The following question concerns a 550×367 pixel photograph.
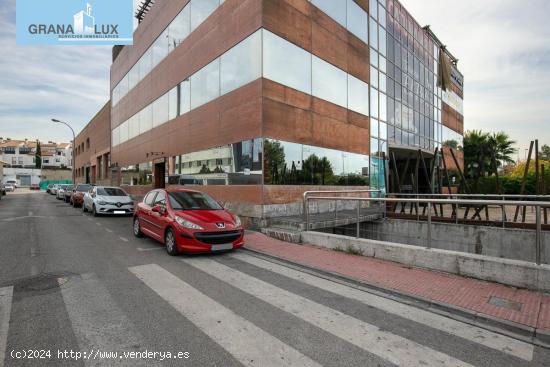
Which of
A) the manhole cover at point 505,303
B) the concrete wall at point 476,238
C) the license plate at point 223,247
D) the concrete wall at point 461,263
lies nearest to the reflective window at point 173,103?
the concrete wall at point 476,238

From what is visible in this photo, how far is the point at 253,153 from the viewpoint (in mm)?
11836

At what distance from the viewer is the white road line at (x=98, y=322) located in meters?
3.15

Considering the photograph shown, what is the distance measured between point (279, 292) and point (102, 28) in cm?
1840

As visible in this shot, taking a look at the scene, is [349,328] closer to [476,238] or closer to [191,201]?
[191,201]

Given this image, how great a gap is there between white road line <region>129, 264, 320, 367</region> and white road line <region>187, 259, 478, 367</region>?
69cm

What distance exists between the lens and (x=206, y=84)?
15086mm

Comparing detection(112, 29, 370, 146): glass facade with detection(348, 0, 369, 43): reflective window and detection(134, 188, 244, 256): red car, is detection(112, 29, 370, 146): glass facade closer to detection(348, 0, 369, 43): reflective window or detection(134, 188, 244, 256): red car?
detection(348, 0, 369, 43): reflective window

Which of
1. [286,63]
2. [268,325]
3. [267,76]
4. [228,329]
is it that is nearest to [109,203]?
[267,76]

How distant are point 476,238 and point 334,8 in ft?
40.7

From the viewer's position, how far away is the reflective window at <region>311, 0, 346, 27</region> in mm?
14469

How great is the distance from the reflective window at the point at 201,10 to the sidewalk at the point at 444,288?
1257cm

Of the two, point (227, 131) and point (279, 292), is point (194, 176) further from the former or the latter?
point (279, 292)

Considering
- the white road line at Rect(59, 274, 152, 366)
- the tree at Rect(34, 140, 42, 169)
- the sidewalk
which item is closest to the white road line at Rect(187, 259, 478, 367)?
the sidewalk

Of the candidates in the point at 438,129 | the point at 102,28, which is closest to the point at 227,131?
the point at 102,28
